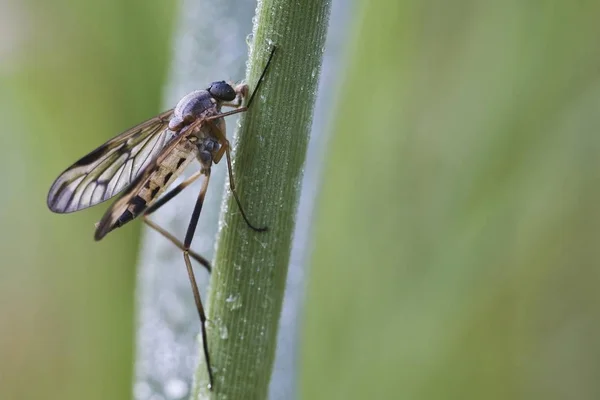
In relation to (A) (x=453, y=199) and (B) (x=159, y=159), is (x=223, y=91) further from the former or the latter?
(A) (x=453, y=199)

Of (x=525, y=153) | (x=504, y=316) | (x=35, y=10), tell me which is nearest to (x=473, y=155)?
(x=525, y=153)

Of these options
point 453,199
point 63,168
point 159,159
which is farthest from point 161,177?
point 453,199

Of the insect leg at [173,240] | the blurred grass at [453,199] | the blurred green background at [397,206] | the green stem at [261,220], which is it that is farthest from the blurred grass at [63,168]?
the green stem at [261,220]

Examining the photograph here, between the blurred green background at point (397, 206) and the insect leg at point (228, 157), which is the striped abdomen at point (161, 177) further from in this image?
the blurred green background at point (397, 206)

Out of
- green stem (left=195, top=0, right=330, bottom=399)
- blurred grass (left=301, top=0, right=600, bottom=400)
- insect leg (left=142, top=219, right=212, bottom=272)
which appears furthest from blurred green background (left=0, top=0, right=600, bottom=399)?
green stem (left=195, top=0, right=330, bottom=399)

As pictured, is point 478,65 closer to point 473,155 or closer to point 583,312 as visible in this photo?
point 473,155

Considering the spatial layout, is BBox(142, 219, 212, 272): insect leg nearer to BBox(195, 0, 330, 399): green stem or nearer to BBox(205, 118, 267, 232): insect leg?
BBox(205, 118, 267, 232): insect leg
